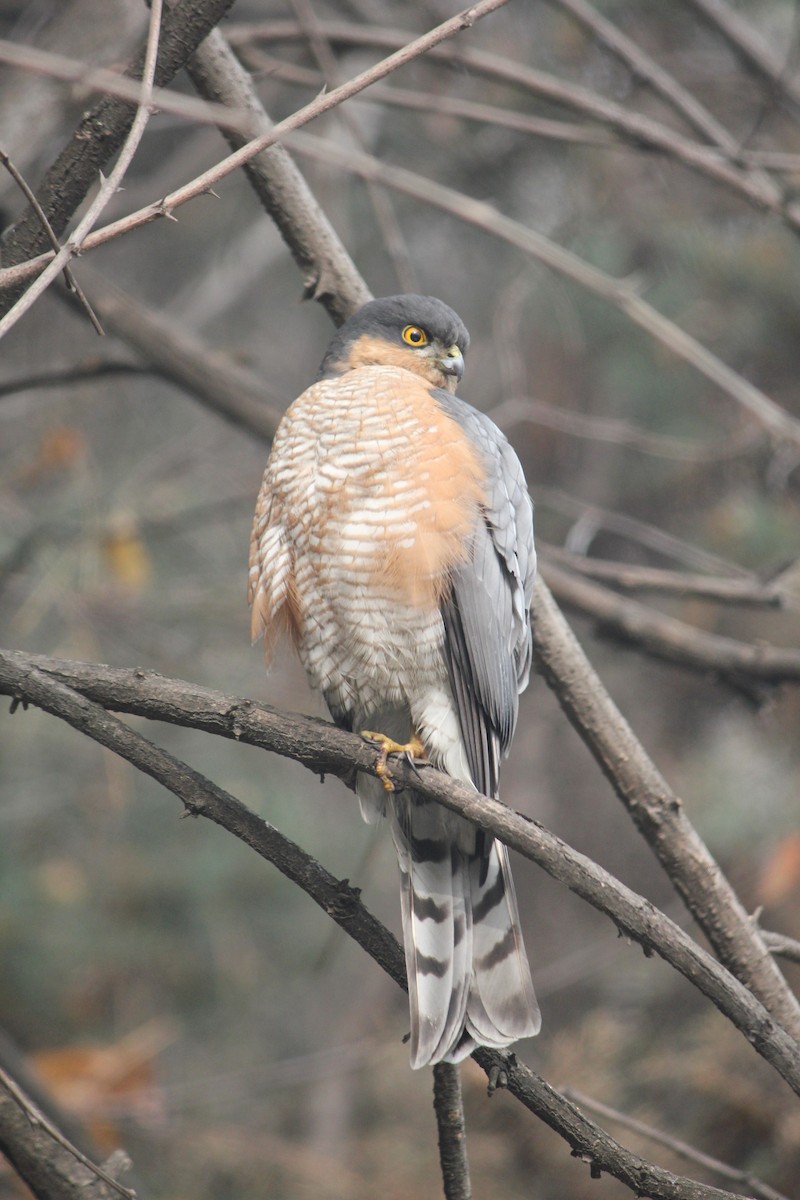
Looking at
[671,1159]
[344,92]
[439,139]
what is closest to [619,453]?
[439,139]

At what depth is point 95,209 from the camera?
1.79 m

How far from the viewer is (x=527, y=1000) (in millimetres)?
2398

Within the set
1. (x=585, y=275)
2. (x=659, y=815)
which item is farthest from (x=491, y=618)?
(x=585, y=275)

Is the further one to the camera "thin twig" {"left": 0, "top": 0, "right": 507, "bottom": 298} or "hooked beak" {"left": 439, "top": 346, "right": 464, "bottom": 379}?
"hooked beak" {"left": 439, "top": 346, "right": 464, "bottom": 379}

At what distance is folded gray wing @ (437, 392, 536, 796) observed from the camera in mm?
2631

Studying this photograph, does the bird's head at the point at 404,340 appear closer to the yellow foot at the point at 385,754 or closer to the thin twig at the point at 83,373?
the thin twig at the point at 83,373

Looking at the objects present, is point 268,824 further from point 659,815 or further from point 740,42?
point 740,42

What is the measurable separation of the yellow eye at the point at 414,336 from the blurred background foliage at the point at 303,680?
38 cm

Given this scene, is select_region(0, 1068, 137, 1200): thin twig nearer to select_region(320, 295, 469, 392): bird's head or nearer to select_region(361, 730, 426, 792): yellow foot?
select_region(361, 730, 426, 792): yellow foot

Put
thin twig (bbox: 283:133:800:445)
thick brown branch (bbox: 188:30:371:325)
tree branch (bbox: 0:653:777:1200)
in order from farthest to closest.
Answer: thin twig (bbox: 283:133:800:445) < thick brown branch (bbox: 188:30:371:325) < tree branch (bbox: 0:653:777:1200)

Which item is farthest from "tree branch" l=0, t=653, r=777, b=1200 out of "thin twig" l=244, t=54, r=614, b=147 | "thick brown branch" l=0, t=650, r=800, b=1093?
"thin twig" l=244, t=54, r=614, b=147

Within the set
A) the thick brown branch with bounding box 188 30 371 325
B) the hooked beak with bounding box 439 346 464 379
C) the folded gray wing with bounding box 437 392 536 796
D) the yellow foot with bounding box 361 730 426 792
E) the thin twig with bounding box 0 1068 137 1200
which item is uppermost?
the thick brown branch with bounding box 188 30 371 325

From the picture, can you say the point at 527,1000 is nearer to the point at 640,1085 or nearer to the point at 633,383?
the point at 640,1085

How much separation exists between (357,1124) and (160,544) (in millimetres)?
3008
